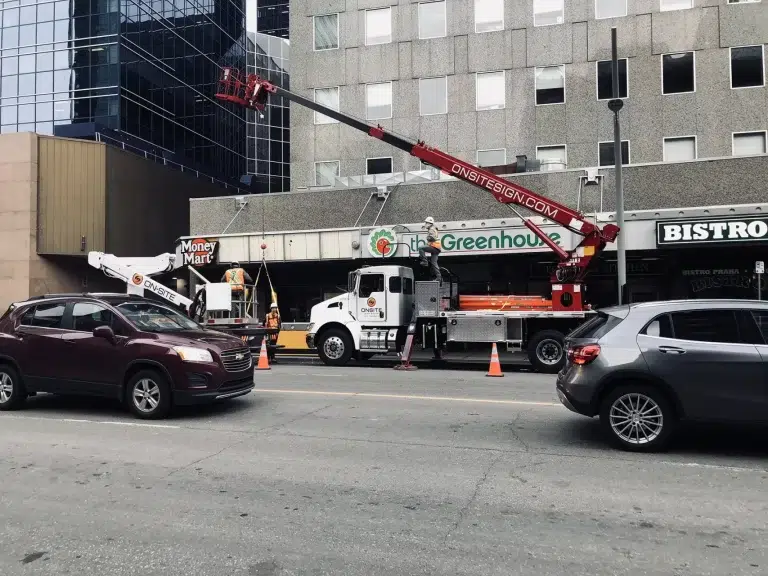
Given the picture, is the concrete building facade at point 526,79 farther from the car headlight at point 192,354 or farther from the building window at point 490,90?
the car headlight at point 192,354

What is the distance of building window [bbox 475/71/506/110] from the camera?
77.6 ft

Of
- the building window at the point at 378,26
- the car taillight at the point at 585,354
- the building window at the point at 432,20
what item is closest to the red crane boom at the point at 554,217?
the car taillight at the point at 585,354

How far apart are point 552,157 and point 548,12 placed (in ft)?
18.4

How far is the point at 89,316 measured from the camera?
8945 millimetres

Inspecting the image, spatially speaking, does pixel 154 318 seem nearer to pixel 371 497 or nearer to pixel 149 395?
pixel 149 395

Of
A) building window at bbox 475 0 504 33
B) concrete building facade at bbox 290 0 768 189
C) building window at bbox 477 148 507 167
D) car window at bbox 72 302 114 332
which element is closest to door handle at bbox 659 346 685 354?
car window at bbox 72 302 114 332

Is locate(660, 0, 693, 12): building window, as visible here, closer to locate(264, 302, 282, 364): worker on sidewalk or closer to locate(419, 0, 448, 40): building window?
locate(419, 0, 448, 40): building window

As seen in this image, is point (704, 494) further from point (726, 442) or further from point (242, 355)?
point (242, 355)

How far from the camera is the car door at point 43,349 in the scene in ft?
Answer: 29.2

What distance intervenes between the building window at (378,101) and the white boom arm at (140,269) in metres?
10.5

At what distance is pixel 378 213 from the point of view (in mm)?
21766

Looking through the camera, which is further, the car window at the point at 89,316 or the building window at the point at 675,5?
the building window at the point at 675,5

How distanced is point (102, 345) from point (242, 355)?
6.33 ft

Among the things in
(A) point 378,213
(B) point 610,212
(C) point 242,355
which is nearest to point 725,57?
(B) point 610,212
